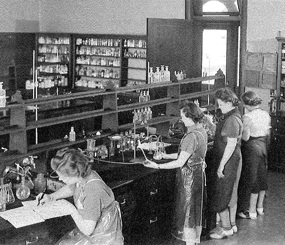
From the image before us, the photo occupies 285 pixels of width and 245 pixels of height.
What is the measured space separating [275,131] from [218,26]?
245cm

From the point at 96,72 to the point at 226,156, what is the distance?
24.9ft

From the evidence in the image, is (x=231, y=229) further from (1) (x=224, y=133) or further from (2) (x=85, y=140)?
(2) (x=85, y=140)

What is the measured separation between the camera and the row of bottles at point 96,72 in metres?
12.5

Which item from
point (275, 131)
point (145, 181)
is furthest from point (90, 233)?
point (275, 131)

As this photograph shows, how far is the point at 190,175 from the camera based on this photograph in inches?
209

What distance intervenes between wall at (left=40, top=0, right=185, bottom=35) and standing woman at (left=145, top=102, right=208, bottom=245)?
606 cm

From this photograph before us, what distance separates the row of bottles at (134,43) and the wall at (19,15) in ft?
10.1

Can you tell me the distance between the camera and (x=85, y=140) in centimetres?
591

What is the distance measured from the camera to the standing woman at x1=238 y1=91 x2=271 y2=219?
639 cm

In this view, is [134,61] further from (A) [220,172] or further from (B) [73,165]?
(B) [73,165]

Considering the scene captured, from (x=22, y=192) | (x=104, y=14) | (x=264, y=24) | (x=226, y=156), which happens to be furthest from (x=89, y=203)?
(x=104, y=14)

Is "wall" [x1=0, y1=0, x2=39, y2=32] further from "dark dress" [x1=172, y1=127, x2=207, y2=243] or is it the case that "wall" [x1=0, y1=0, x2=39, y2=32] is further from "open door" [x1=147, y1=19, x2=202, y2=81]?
"dark dress" [x1=172, y1=127, x2=207, y2=243]

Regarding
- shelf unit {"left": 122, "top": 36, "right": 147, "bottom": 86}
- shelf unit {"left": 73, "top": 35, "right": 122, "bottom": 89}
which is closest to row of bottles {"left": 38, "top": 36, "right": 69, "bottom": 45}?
shelf unit {"left": 73, "top": 35, "right": 122, "bottom": 89}

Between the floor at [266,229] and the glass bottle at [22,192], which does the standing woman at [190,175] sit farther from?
the glass bottle at [22,192]
